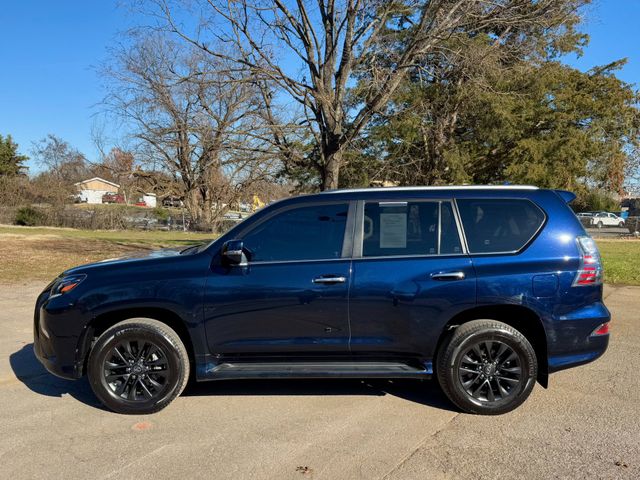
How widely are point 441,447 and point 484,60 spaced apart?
33.2 feet

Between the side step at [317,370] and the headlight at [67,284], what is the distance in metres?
1.29

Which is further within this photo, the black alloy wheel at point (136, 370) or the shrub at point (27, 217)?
the shrub at point (27, 217)

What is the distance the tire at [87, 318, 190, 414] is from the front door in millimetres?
345

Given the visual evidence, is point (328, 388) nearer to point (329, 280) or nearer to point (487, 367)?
point (329, 280)

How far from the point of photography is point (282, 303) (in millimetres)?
3920

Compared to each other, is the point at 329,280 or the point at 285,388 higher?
the point at 329,280

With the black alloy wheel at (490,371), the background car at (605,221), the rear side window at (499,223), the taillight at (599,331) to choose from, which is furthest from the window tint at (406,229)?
the background car at (605,221)

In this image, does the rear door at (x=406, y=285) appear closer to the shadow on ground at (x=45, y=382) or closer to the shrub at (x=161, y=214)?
the shadow on ground at (x=45, y=382)

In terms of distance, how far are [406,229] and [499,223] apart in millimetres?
775

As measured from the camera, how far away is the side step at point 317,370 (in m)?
3.95

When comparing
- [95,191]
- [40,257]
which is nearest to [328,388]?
[40,257]

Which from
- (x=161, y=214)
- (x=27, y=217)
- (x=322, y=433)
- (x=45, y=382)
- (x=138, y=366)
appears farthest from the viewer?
(x=161, y=214)

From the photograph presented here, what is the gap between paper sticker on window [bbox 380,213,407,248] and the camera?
13.4ft

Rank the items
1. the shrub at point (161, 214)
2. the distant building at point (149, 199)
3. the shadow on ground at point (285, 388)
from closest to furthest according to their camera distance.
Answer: the shadow on ground at point (285, 388), the shrub at point (161, 214), the distant building at point (149, 199)
